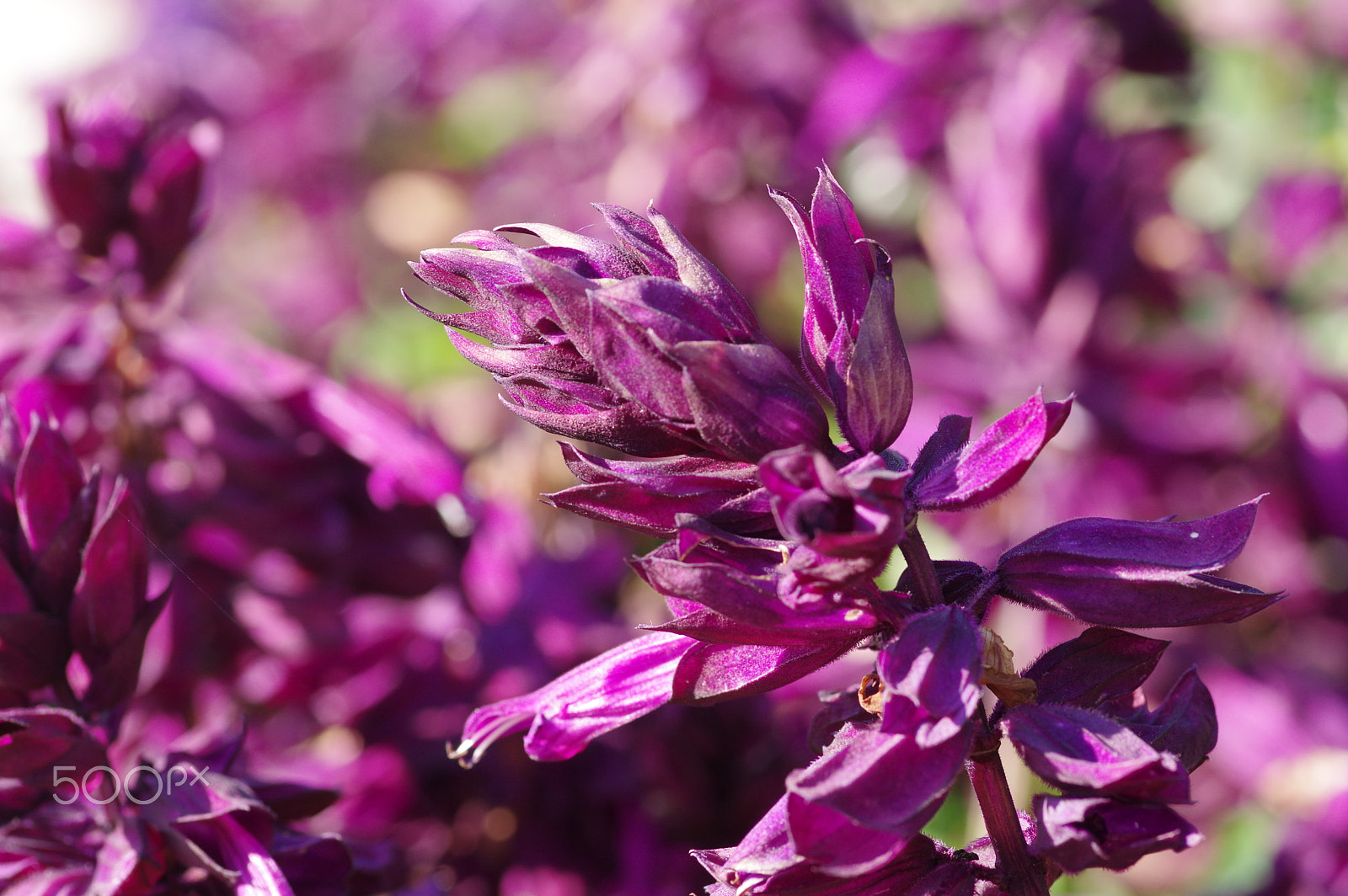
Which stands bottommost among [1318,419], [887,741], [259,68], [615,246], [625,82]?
[259,68]

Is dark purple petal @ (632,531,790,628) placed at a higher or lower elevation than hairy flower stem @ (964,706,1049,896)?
higher

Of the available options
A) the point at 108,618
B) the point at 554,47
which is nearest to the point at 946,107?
the point at 554,47

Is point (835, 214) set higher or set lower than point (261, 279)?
higher

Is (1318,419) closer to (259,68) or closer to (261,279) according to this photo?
(261,279)

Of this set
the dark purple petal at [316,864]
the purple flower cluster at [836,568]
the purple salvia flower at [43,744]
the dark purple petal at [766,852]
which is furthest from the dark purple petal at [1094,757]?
the purple salvia flower at [43,744]

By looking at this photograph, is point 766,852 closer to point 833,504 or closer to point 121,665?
point 833,504
